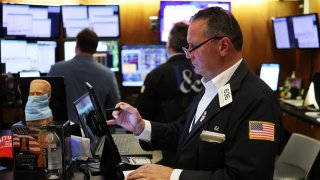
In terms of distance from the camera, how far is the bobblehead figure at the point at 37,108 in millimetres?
1542

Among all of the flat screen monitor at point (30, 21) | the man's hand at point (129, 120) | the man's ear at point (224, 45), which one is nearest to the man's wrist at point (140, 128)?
the man's hand at point (129, 120)

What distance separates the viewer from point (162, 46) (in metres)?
4.96

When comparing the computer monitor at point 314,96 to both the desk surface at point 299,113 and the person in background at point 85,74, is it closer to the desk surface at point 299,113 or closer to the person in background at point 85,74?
the desk surface at point 299,113

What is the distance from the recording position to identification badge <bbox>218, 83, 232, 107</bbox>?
148cm

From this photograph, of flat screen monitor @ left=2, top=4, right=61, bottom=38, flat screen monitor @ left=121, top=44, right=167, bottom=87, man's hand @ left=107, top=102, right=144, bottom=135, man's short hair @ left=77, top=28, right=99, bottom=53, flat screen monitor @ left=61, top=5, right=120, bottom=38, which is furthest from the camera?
flat screen monitor @ left=121, top=44, right=167, bottom=87

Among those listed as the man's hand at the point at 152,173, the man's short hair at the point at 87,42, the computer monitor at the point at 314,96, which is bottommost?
the computer monitor at the point at 314,96

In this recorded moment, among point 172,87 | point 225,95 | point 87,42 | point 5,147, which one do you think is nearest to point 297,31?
point 172,87

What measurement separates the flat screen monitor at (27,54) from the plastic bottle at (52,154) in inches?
133

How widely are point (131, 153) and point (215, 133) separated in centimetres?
66

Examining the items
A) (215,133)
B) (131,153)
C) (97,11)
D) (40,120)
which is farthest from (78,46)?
(215,133)

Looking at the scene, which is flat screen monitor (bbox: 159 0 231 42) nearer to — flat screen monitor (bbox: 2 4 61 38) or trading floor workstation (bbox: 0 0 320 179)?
trading floor workstation (bbox: 0 0 320 179)

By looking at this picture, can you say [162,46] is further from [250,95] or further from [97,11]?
[250,95]

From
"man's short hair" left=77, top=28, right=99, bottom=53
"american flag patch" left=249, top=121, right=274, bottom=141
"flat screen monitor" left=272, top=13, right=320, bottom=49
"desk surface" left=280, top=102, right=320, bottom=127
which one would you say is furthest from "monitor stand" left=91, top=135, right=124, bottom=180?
"flat screen monitor" left=272, top=13, right=320, bottom=49

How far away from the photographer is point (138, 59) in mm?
4949
